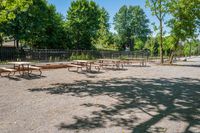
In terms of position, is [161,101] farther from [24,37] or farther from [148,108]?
[24,37]

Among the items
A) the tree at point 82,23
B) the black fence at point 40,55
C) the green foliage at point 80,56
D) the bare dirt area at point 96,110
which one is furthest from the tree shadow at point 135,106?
the tree at point 82,23

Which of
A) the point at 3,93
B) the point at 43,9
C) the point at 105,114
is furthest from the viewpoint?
the point at 43,9

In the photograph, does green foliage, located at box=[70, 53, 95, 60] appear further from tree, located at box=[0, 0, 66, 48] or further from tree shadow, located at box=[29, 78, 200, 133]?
tree shadow, located at box=[29, 78, 200, 133]

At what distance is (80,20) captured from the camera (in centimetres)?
5650

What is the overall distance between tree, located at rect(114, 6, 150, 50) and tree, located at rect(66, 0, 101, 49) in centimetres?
3673

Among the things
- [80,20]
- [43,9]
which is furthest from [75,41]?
[43,9]

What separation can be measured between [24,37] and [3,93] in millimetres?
33303

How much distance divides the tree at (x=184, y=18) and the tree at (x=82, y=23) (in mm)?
26866

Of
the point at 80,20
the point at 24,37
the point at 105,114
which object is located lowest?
the point at 105,114

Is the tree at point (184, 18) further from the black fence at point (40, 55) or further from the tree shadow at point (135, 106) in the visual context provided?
the tree shadow at point (135, 106)

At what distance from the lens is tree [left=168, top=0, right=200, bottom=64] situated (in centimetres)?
3133

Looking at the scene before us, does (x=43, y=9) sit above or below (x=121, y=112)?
above

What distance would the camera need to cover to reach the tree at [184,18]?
103 feet

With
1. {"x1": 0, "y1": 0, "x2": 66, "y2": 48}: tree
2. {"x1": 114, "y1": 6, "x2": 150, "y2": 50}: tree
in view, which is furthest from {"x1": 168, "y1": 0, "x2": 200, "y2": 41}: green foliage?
{"x1": 114, "y1": 6, "x2": 150, "y2": 50}: tree
